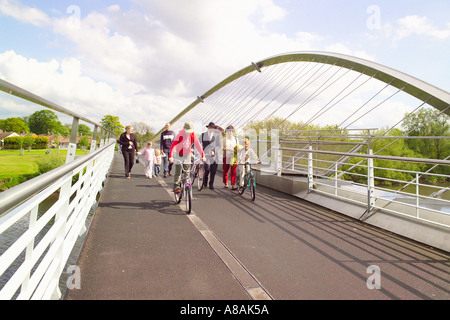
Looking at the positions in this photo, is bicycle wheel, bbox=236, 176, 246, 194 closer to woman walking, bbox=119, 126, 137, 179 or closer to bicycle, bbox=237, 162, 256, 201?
bicycle, bbox=237, 162, 256, 201

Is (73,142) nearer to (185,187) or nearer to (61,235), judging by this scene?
(61,235)

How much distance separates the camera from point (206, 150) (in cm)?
903

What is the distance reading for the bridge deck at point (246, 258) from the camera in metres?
2.86

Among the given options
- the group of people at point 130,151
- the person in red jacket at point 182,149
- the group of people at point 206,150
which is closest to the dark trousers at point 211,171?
the group of people at point 206,150

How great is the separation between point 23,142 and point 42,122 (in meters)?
0.33

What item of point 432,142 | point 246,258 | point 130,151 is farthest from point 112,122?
point 246,258

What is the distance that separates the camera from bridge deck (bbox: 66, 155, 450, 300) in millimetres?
2863

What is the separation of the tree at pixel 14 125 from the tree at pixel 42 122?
0.10 m

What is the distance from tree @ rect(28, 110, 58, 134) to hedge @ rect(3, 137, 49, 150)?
0.06m

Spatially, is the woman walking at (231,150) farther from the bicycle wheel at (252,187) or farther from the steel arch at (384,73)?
the steel arch at (384,73)

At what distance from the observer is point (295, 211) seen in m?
Result: 6.32

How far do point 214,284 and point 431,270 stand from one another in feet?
8.39

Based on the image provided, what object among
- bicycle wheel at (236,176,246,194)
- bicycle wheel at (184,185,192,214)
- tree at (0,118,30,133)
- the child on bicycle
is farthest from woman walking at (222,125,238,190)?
tree at (0,118,30,133)
